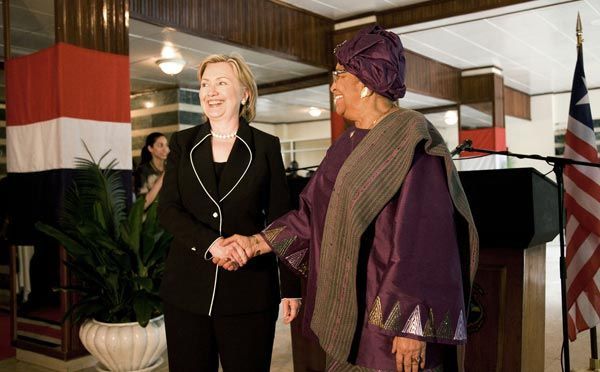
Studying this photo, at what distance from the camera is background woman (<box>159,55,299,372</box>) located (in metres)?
1.71

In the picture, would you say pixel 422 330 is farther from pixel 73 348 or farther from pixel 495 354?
pixel 73 348

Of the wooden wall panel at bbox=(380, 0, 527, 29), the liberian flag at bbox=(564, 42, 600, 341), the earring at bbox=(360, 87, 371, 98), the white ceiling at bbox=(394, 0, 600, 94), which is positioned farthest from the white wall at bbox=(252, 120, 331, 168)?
the earring at bbox=(360, 87, 371, 98)

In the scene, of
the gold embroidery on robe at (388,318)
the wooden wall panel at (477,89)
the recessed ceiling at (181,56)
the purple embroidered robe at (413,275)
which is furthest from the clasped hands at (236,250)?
the wooden wall panel at (477,89)

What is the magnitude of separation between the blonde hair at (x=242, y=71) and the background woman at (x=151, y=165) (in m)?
3.07

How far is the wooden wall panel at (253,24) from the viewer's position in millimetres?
4825

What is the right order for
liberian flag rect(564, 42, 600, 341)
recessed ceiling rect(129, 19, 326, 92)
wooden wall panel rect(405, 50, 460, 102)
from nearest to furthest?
1. liberian flag rect(564, 42, 600, 341)
2. recessed ceiling rect(129, 19, 326, 92)
3. wooden wall panel rect(405, 50, 460, 102)

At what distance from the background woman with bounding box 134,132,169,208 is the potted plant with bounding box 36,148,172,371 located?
4.44ft

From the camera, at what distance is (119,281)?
132 inches

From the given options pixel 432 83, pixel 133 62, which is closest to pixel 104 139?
pixel 133 62

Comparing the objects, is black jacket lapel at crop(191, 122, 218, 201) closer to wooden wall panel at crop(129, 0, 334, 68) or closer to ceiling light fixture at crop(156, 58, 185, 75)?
wooden wall panel at crop(129, 0, 334, 68)

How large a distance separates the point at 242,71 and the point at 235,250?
21.6 inches

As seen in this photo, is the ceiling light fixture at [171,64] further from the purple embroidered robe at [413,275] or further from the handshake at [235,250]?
the purple embroidered robe at [413,275]

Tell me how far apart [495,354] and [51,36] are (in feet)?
10.9

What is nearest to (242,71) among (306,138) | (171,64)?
(171,64)
